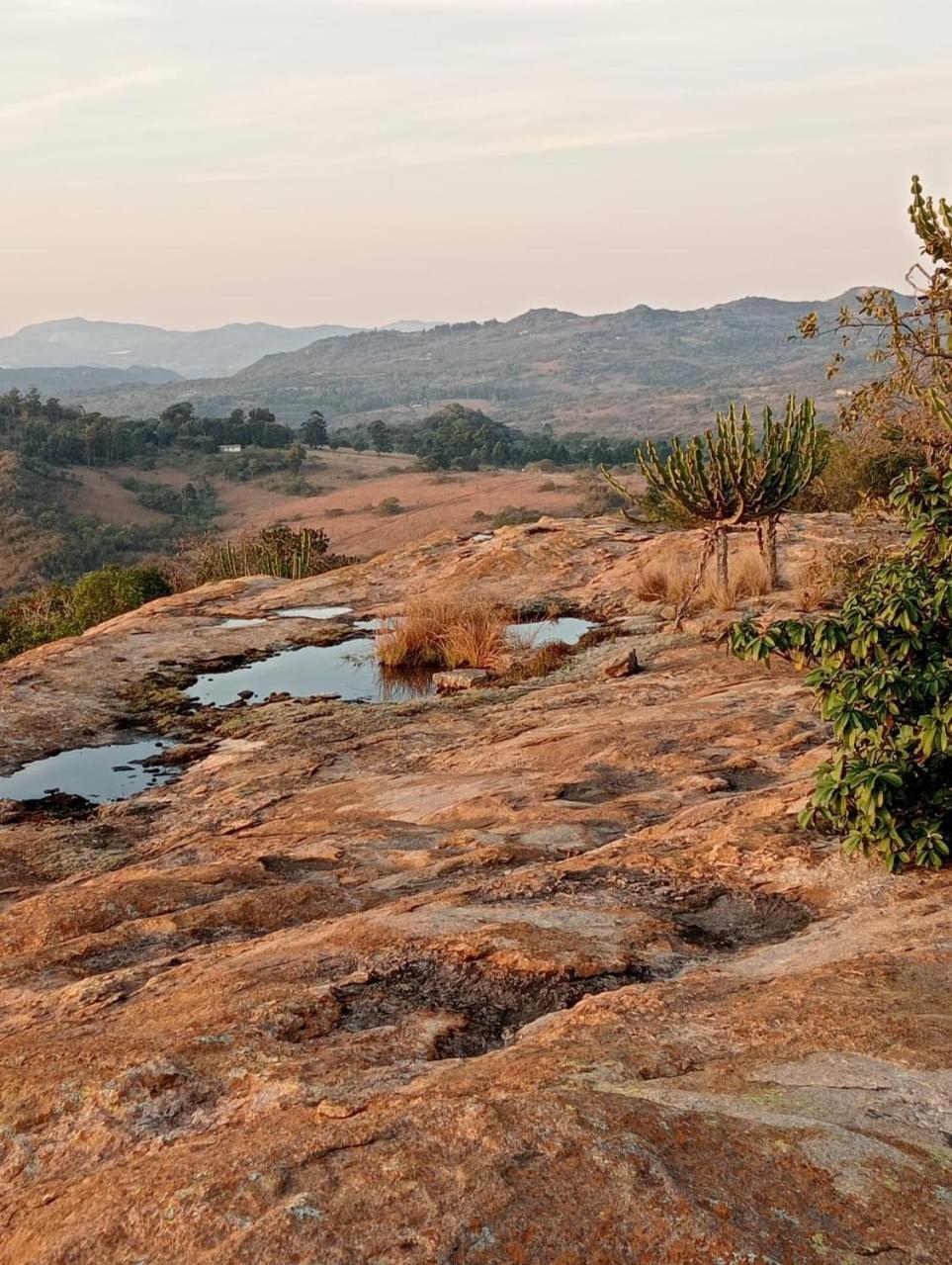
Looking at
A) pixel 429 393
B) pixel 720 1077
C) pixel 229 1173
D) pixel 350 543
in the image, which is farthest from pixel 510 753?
pixel 429 393

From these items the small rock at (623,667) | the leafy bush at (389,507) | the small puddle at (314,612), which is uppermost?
the small puddle at (314,612)

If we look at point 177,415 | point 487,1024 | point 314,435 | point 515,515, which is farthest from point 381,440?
point 487,1024

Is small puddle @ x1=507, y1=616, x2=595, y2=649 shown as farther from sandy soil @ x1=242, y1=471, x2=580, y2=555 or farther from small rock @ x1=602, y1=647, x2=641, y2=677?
sandy soil @ x1=242, y1=471, x2=580, y2=555

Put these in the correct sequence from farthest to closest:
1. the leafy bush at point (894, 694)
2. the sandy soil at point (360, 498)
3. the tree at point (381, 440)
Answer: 1. the tree at point (381, 440)
2. the sandy soil at point (360, 498)
3. the leafy bush at point (894, 694)

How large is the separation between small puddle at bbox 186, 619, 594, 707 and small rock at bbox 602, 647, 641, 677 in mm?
1825

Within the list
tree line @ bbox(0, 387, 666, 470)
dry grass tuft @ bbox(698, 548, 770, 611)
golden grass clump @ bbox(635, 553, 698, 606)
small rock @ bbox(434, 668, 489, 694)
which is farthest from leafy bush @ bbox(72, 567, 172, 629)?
Result: tree line @ bbox(0, 387, 666, 470)

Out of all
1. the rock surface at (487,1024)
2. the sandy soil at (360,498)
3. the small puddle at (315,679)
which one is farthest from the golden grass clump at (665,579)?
the sandy soil at (360,498)

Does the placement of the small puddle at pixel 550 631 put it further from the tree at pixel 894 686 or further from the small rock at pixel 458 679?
the tree at pixel 894 686

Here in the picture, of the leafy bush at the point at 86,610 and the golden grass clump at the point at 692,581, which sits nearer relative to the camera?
the golden grass clump at the point at 692,581

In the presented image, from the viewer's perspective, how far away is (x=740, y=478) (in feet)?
41.0

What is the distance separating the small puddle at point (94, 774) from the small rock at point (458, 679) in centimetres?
293

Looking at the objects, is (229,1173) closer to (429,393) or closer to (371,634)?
(371,634)

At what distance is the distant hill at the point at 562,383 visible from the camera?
115 meters

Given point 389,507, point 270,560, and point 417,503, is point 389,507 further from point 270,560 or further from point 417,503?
point 270,560
